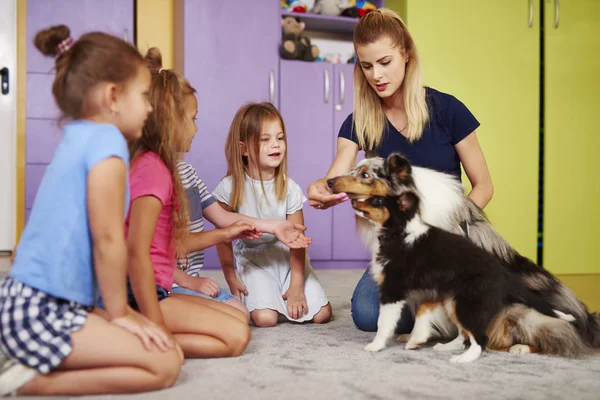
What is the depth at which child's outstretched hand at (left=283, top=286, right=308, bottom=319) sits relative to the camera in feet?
8.13

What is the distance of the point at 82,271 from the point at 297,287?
1268 millimetres

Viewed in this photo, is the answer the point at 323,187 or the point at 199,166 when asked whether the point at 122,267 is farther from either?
the point at 199,166

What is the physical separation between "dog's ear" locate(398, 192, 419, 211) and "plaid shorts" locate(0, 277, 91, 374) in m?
1.06

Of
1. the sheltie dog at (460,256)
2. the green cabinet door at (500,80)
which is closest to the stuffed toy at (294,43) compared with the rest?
the green cabinet door at (500,80)

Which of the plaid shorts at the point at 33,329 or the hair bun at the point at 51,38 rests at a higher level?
the hair bun at the point at 51,38

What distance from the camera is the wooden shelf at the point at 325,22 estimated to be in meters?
4.48

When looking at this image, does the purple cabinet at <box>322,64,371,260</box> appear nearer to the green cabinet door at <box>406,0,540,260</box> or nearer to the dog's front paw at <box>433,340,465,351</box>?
the green cabinet door at <box>406,0,540,260</box>

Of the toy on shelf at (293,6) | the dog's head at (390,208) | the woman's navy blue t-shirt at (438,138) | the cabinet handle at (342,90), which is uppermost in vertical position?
the toy on shelf at (293,6)

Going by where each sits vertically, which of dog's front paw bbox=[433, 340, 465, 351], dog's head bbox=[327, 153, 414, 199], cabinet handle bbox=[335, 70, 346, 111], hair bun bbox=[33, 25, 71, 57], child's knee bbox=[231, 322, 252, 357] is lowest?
dog's front paw bbox=[433, 340, 465, 351]

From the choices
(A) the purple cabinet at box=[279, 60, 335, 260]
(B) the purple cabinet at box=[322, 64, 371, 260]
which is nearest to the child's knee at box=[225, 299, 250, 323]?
A: (A) the purple cabinet at box=[279, 60, 335, 260]

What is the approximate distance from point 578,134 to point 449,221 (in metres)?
2.87

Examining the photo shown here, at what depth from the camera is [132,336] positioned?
4.66 ft

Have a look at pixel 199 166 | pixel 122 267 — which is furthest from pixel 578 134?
pixel 122 267

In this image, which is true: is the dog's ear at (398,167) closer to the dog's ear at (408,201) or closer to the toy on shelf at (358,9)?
the dog's ear at (408,201)
